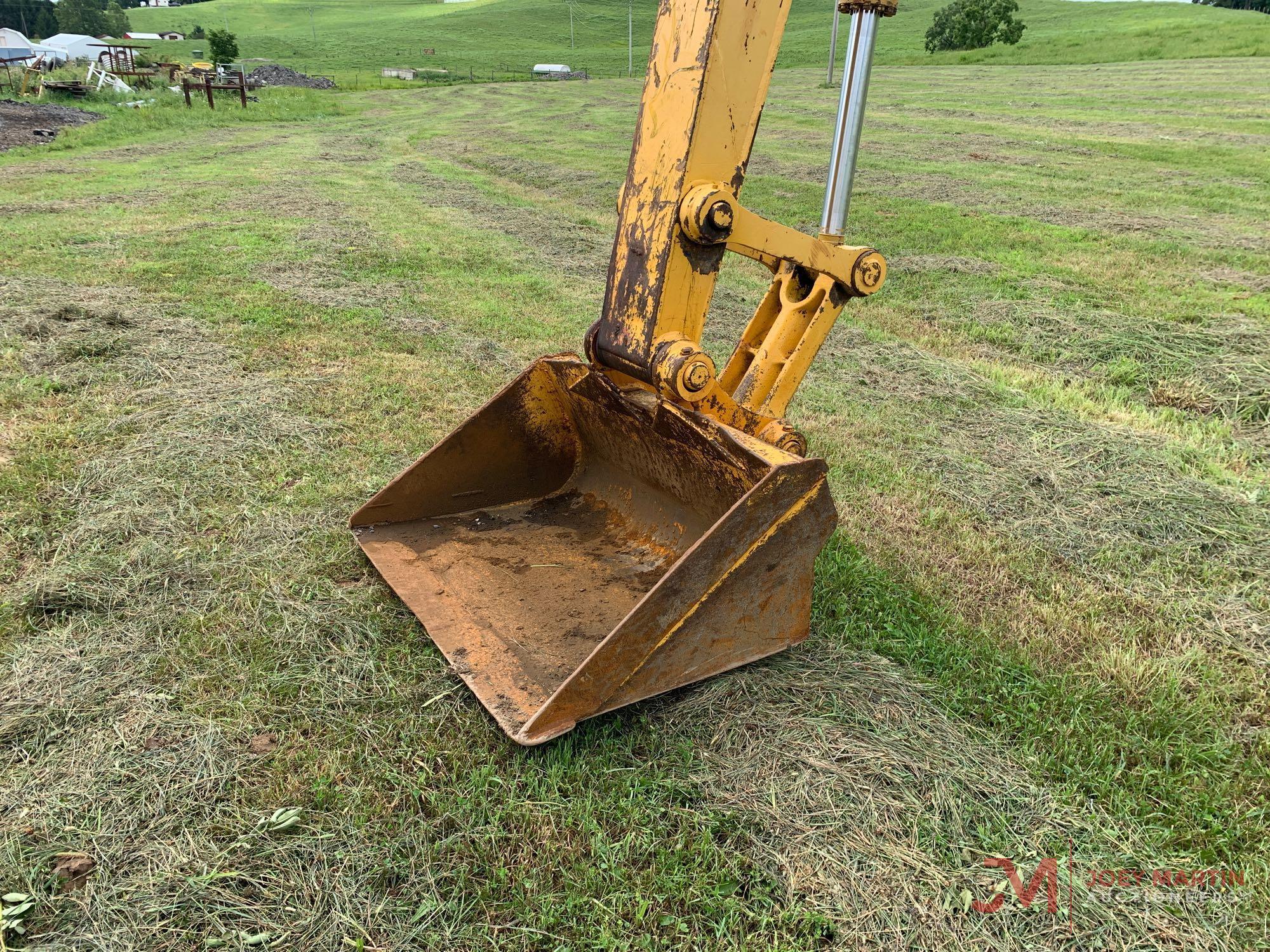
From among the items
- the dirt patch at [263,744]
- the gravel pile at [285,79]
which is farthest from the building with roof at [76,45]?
the dirt patch at [263,744]

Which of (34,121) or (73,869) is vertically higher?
(34,121)

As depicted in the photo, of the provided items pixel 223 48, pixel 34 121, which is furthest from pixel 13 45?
pixel 34 121

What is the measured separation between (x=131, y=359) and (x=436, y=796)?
14.9ft

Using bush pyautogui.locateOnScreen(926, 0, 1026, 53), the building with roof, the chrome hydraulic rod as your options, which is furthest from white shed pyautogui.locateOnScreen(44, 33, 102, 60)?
the chrome hydraulic rod

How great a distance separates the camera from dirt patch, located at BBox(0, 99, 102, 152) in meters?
17.1

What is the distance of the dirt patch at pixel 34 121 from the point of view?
1708 centimetres

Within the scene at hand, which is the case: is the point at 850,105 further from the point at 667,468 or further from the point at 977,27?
the point at 977,27

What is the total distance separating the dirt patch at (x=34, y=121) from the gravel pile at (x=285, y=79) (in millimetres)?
15087

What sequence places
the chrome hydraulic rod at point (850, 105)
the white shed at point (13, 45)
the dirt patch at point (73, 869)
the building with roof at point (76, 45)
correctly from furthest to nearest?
the building with roof at point (76, 45)
the white shed at point (13, 45)
the chrome hydraulic rod at point (850, 105)
the dirt patch at point (73, 869)

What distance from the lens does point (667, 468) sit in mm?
3322

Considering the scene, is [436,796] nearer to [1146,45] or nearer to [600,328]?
[600,328]

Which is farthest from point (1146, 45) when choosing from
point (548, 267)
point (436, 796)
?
point (436, 796)

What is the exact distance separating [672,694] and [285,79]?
43.0 meters

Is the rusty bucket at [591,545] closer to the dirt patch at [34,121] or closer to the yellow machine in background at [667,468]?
the yellow machine in background at [667,468]
